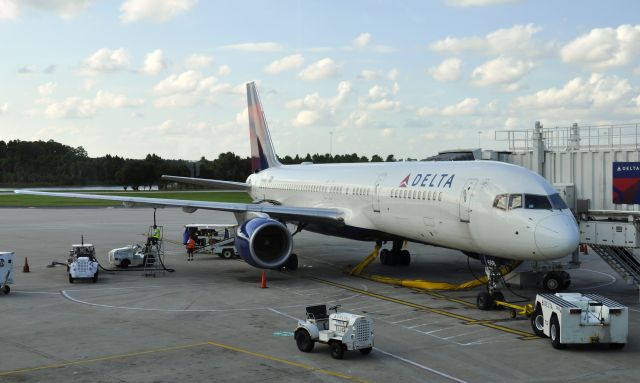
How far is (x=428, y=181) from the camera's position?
24.1 m

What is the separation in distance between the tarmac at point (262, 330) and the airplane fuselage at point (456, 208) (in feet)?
6.79

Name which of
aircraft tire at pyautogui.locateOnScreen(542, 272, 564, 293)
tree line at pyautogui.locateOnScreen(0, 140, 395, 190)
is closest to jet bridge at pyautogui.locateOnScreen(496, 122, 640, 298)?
aircraft tire at pyautogui.locateOnScreen(542, 272, 564, 293)

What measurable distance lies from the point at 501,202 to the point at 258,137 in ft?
85.2

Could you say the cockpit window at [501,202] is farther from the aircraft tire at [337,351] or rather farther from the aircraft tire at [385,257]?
the aircraft tire at [385,257]

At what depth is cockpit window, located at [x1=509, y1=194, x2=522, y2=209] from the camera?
20219 millimetres

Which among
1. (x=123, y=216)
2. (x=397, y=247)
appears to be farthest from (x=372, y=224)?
(x=123, y=216)

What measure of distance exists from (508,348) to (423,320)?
365 centimetres

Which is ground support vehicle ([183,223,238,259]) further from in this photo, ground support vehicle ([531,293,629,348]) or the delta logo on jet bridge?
ground support vehicle ([531,293,629,348])

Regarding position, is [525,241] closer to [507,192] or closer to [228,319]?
[507,192]

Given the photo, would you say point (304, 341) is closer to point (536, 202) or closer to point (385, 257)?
point (536, 202)

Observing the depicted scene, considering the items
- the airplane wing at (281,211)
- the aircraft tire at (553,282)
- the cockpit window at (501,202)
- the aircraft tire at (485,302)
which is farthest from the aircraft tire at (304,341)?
the airplane wing at (281,211)

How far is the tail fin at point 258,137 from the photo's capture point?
43.8m

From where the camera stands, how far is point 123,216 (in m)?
68.9

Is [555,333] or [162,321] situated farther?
[162,321]
